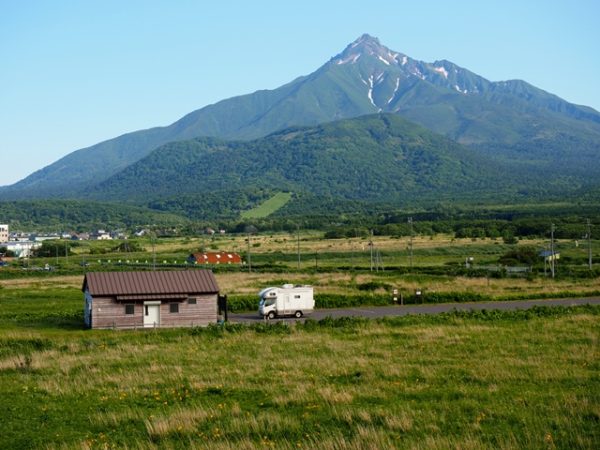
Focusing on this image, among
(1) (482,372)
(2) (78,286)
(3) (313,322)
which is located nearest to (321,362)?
(1) (482,372)

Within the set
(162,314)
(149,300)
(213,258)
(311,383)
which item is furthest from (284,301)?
(213,258)

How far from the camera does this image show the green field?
45.2 ft

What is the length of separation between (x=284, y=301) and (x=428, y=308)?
7642mm

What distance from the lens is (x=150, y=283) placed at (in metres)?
36.6

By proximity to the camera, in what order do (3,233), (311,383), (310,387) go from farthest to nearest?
(3,233) < (311,383) < (310,387)

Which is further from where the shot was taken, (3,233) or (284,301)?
(3,233)

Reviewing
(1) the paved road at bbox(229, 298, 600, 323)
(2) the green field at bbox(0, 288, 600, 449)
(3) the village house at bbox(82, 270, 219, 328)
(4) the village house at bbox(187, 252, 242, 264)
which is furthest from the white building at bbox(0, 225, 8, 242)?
(2) the green field at bbox(0, 288, 600, 449)

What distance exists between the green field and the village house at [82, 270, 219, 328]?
4459 millimetres

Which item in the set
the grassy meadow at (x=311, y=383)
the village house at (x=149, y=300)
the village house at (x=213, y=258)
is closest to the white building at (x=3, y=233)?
the village house at (x=213, y=258)

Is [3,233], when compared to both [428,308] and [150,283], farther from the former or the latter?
→ [428,308]

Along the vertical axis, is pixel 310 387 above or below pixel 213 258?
below

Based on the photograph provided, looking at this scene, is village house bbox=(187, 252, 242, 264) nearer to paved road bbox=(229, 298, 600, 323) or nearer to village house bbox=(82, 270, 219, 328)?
paved road bbox=(229, 298, 600, 323)

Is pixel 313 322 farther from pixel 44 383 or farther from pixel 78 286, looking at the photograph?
pixel 78 286

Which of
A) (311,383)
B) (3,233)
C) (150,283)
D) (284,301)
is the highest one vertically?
(3,233)
